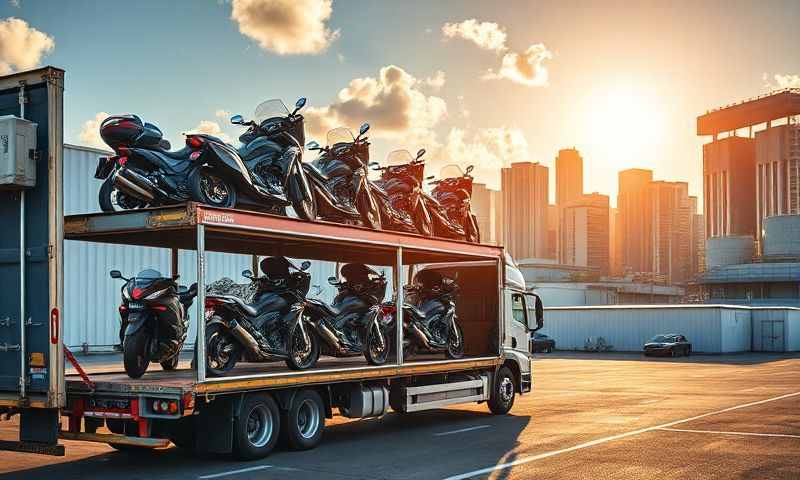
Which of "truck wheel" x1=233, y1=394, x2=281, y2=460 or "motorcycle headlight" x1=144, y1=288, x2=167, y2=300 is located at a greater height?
"motorcycle headlight" x1=144, y1=288, x2=167, y2=300

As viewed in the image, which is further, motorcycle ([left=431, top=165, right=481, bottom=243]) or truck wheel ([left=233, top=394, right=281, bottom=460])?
motorcycle ([left=431, top=165, right=481, bottom=243])

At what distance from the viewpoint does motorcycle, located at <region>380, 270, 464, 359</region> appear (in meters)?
15.5

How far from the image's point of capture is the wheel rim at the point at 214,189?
11156 millimetres

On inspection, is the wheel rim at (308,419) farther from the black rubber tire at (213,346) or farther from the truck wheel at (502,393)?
the truck wheel at (502,393)

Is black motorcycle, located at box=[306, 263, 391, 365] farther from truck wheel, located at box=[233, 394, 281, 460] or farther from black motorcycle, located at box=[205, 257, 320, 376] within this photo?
truck wheel, located at box=[233, 394, 281, 460]

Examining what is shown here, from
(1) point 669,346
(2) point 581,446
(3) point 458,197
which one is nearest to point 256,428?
(2) point 581,446

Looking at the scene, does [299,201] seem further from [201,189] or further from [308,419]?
[308,419]

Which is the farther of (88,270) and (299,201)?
(88,270)

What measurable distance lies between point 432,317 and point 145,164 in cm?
691

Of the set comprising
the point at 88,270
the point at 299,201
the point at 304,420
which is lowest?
the point at 304,420

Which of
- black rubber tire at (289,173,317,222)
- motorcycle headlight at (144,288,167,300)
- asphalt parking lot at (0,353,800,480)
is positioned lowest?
asphalt parking lot at (0,353,800,480)

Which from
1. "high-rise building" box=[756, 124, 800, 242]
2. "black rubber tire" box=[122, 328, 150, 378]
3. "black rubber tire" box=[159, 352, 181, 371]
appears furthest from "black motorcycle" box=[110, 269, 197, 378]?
"high-rise building" box=[756, 124, 800, 242]

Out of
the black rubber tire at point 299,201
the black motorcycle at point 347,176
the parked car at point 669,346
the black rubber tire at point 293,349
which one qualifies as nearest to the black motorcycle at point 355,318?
the black rubber tire at point 293,349

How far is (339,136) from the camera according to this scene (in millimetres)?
14625
